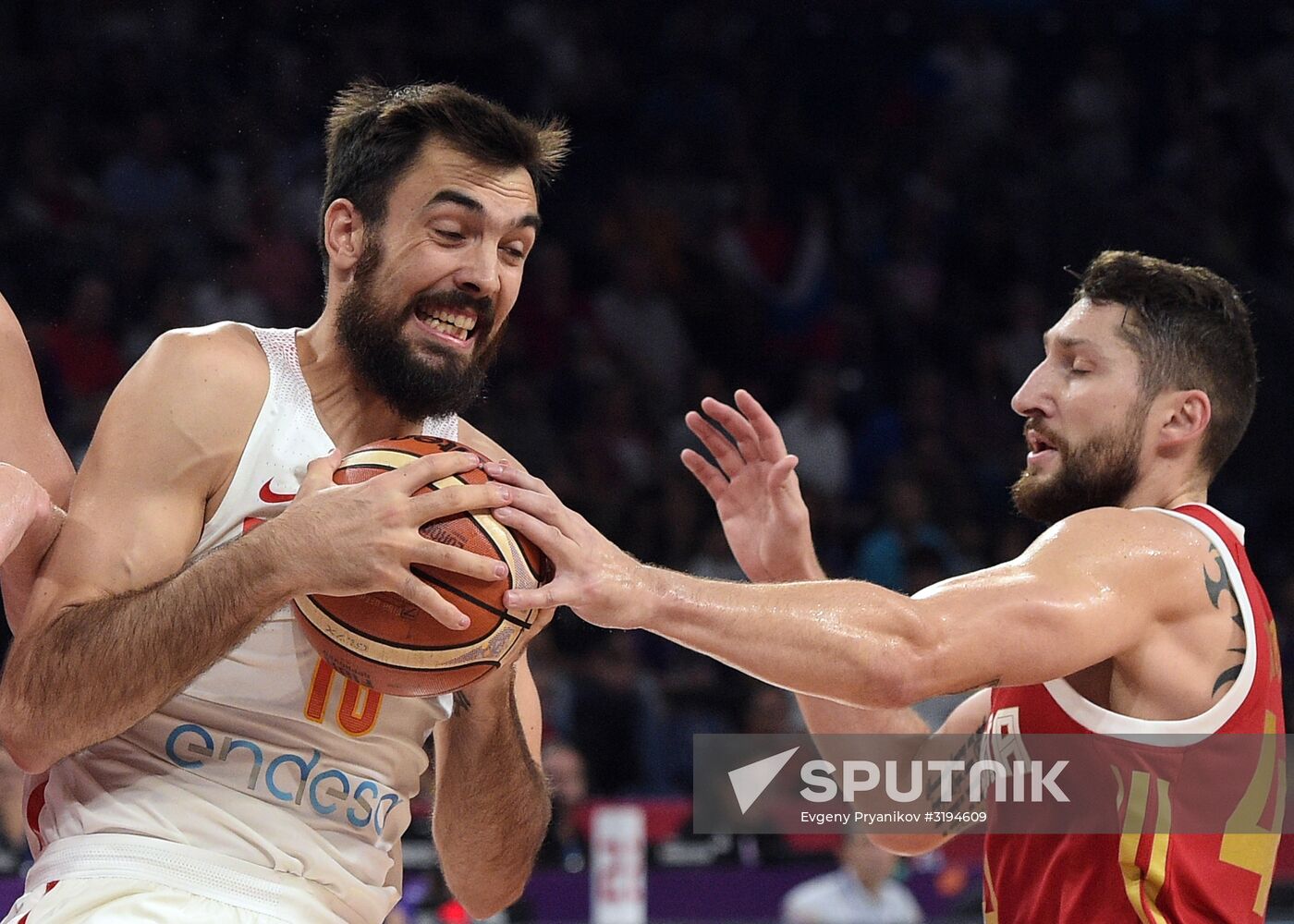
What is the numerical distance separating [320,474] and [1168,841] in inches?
72.8

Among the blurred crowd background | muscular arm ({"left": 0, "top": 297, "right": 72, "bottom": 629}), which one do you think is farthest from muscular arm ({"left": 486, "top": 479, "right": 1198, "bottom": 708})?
the blurred crowd background

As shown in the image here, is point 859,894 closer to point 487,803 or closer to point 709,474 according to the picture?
point 709,474

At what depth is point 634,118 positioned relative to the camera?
35.7 feet

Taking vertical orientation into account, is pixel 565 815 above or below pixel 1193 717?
above

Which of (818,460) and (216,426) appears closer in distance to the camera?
(216,426)

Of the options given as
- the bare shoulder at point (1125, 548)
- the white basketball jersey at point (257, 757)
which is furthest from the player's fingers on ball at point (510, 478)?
the bare shoulder at point (1125, 548)

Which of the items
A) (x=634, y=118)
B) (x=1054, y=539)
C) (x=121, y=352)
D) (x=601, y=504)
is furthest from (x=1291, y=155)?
(x=1054, y=539)

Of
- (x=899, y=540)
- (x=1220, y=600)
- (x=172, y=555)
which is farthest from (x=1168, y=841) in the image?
(x=899, y=540)

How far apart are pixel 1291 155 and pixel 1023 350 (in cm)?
268

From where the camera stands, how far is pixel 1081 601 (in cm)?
295

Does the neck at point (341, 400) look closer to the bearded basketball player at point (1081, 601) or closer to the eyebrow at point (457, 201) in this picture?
the eyebrow at point (457, 201)

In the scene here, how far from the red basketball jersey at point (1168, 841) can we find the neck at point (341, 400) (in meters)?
1.53

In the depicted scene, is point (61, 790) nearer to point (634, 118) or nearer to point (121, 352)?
point (121, 352)

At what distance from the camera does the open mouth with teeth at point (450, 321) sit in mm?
3164
